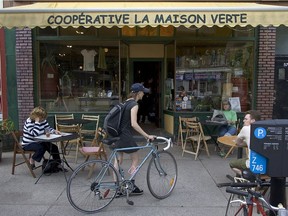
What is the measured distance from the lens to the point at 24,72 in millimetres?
7777

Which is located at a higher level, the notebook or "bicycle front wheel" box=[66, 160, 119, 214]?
the notebook

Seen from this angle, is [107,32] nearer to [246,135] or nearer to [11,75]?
[11,75]

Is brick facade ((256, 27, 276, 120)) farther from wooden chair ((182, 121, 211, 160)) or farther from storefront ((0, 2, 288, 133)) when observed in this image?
wooden chair ((182, 121, 211, 160))

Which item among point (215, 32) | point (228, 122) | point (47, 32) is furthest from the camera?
point (215, 32)

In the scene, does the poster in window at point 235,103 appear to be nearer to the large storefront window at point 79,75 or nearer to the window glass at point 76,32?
the large storefront window at point 79,75

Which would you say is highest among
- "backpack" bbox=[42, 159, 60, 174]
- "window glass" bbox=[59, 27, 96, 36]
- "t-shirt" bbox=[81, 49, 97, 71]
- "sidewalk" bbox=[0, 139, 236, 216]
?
"window glass" bbox=[59, 27, 96, 36]

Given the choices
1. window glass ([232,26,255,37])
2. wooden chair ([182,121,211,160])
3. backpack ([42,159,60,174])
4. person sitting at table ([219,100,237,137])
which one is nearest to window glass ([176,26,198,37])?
window glass ([232,26,255,37])

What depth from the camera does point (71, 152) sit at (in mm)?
7191

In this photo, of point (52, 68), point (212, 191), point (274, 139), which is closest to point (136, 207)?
point (212, 191)

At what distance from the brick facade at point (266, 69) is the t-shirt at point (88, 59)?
403 centimetres

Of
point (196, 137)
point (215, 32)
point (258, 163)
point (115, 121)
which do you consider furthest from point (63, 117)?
point (258, 163)

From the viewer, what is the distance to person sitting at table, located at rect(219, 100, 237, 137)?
23.6 feet

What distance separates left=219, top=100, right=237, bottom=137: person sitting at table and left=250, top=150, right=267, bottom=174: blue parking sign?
14.8 ft

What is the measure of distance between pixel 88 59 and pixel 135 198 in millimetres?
4646
